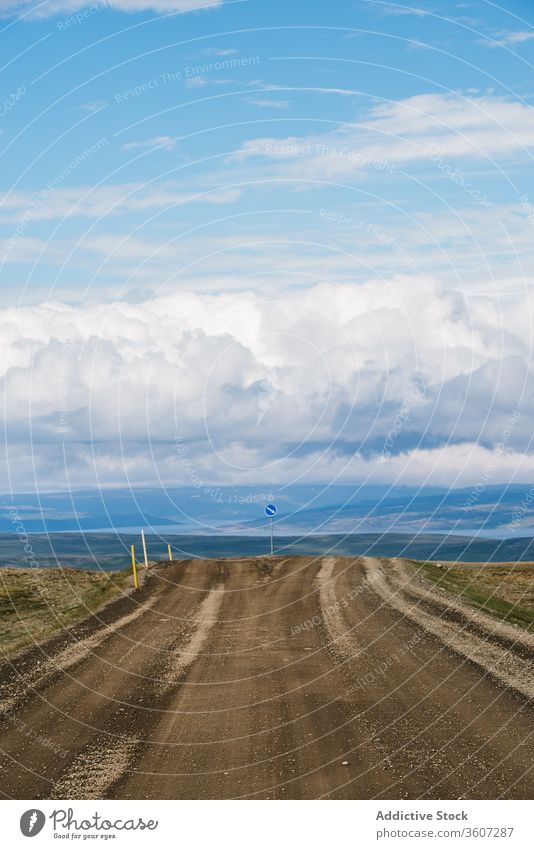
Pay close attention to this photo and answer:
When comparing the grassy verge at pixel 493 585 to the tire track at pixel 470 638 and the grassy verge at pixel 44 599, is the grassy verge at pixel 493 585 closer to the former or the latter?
the tire track at pixel 470 638

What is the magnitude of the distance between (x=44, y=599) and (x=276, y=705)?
2414 cm

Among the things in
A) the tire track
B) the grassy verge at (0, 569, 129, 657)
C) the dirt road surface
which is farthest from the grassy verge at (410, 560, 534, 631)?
the grassy verge at (0, 569, 129, 657)

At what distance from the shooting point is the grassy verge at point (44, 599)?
3266cm

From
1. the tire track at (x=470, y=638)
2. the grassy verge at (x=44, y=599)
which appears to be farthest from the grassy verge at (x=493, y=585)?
the grassy verge at (x=44, y=599)

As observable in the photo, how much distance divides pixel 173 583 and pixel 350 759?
28.5 m

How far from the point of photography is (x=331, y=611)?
33.9m

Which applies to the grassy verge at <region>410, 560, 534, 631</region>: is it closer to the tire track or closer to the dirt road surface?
the tire track

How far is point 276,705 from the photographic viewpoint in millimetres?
20625

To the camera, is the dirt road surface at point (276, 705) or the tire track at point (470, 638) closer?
the dirt road surface at point (276, 705)

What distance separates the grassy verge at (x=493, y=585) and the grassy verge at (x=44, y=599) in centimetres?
1534

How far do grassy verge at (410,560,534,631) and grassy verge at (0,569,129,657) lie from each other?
50.3ft

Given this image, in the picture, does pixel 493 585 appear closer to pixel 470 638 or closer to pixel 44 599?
pixel 470 638

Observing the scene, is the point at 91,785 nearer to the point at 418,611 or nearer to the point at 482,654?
the point at 482,654

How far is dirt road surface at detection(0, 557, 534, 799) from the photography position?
51.3 feet
